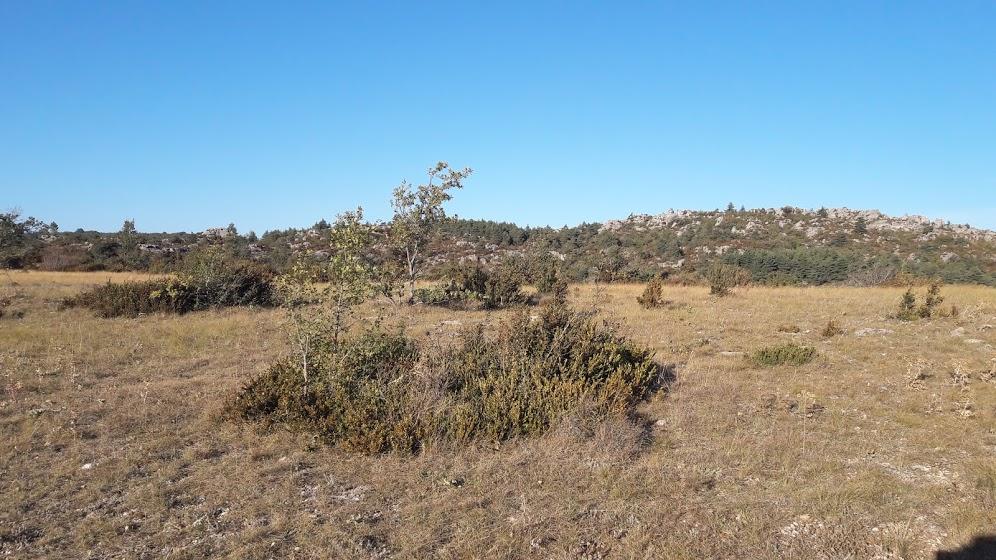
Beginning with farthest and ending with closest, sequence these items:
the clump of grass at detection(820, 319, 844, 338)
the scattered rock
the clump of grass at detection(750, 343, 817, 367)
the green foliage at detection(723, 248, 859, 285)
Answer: the green foliage at detection(723, 248, 859, 285) → the scattered rock → the clump of grass at detection(820, 319, 844, 338) → the clump of grass at detection(750, 343, 817, 367)

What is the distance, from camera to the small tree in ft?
24.1

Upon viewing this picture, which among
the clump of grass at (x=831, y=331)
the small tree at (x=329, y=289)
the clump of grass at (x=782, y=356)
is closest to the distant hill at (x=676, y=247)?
the clump of grass at (x=831, y=331)

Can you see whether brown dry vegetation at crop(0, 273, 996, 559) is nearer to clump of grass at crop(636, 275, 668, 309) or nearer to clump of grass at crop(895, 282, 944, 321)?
clump of grass at crop(895, 282, 944, 321)

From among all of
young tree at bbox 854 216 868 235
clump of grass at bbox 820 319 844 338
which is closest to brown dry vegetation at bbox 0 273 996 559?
clump of grass at bbox 820 319 844 338

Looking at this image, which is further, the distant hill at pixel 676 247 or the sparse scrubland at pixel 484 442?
the distant hill at pixel 676 247

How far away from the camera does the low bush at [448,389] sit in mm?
6164

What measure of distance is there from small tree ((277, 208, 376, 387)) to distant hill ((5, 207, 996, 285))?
65.6ft

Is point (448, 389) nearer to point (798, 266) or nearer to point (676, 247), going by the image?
point (798, 266)

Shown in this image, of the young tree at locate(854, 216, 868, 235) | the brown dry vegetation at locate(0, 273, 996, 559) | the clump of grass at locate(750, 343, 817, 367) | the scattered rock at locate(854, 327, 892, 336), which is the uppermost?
the young tree at locate(854, 216, 868, 235)

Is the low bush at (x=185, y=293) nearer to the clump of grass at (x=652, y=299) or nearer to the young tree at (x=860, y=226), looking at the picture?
the clump of grass at (x=652, y=299)

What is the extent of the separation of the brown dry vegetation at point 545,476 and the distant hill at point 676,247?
19491 millimetres

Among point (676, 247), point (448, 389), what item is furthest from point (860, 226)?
point (448, 389)

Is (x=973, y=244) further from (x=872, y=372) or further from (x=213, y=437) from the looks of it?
(x=213, y=437)

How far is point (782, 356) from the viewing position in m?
9.96
